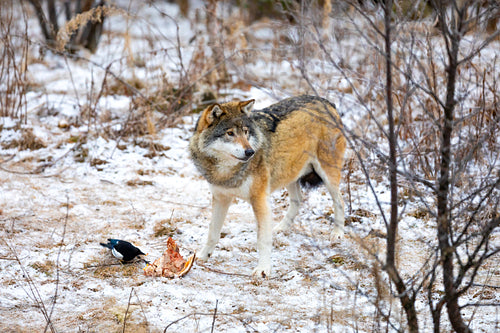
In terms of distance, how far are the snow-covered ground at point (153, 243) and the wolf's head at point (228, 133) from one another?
2.79 ft

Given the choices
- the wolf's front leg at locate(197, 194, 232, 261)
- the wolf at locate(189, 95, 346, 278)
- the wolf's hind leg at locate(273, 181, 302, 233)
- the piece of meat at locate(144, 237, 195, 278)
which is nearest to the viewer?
the piece of meat at locate(144, 237, 195, 278)

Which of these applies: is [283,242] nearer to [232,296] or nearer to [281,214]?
[281,214]

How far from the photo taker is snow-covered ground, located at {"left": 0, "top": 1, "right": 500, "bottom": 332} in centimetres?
360

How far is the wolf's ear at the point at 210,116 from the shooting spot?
4.60 metres

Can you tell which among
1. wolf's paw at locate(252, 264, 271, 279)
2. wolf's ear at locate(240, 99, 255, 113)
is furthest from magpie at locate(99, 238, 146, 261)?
wolf's ear at locate(240, 99, 255, 113)

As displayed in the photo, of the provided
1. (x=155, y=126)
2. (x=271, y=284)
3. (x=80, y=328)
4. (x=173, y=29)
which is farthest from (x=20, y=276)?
(x=173, y=29)

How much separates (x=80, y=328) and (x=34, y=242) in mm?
1851

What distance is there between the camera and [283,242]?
539 centimetres

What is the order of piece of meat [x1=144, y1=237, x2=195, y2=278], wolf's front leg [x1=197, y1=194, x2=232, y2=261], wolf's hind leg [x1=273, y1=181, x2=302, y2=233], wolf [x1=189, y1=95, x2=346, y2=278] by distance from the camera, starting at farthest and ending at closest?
wolf's hind leg [x1=273, y1=181, x2=302, y2=233] → wolf's front leg [x1=197, y1=194, x2=232, y2=261] → wolf [x1=189, y1=95, x2=346, y2=278] → piece of meat [x1=144, y1=237, x2=195, y2=278]

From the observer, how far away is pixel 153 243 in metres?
5.21

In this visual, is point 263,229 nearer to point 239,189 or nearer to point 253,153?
point 239,189

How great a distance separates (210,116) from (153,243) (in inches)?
59.4

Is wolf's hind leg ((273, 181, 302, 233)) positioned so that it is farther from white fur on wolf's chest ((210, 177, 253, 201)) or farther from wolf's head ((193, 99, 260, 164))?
wolf's head ((193, 99, 260, 164))

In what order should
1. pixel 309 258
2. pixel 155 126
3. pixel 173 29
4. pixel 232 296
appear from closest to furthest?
pixel 232 296 < pixel 309 258 < pixel 155 126 < pixel 173 29
